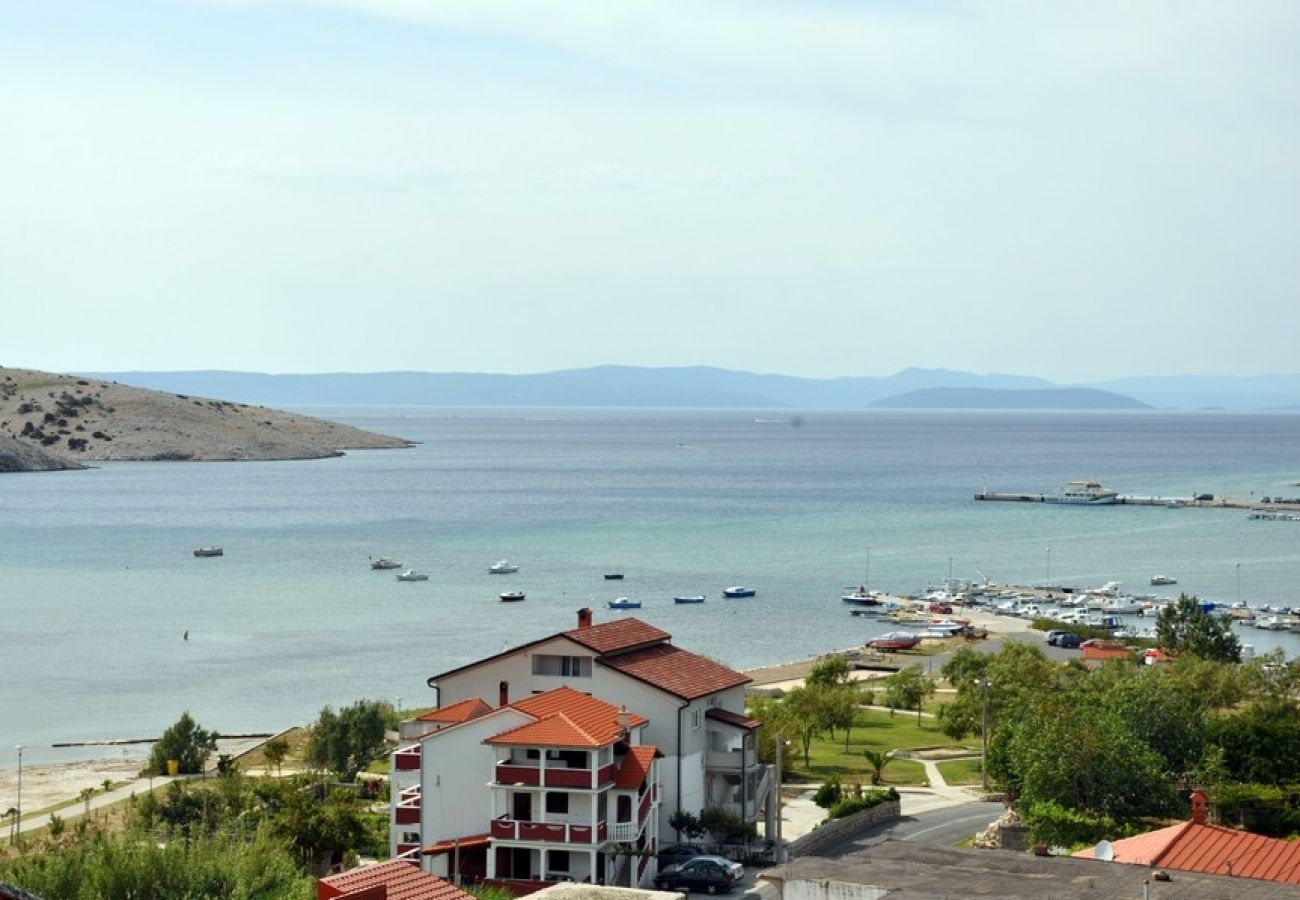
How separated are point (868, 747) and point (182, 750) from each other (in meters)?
21.4

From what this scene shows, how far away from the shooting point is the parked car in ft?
118

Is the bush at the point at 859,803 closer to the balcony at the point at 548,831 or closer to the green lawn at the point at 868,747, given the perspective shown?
the green lawn at the point at 868,747

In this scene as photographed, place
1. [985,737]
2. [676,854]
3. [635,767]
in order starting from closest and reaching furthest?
[635,767] < [676,854] < [985,737]

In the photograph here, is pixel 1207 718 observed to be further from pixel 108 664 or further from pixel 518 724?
pixel 108 664

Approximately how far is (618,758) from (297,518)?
138m

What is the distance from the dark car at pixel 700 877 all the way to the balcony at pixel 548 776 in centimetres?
240

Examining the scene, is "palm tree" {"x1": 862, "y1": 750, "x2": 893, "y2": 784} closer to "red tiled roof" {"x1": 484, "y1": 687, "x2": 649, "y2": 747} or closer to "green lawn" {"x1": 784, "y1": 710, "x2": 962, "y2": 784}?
"green lawn" {"x1": 784, "y1": 710, "x2": 962, "y2": 784}

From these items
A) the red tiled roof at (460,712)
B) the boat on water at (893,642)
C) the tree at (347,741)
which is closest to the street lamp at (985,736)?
the red tiled roof at (460,712)

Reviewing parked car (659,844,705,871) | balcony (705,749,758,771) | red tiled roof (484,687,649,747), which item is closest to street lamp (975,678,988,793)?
balcony (705,749,758,771)

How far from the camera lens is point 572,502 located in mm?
192875

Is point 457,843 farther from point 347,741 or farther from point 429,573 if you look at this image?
point 429,573

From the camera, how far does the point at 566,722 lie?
116ft

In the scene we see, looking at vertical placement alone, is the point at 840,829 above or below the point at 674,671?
below

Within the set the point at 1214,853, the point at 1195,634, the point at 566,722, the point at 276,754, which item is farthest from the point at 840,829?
the point at 1195,634
